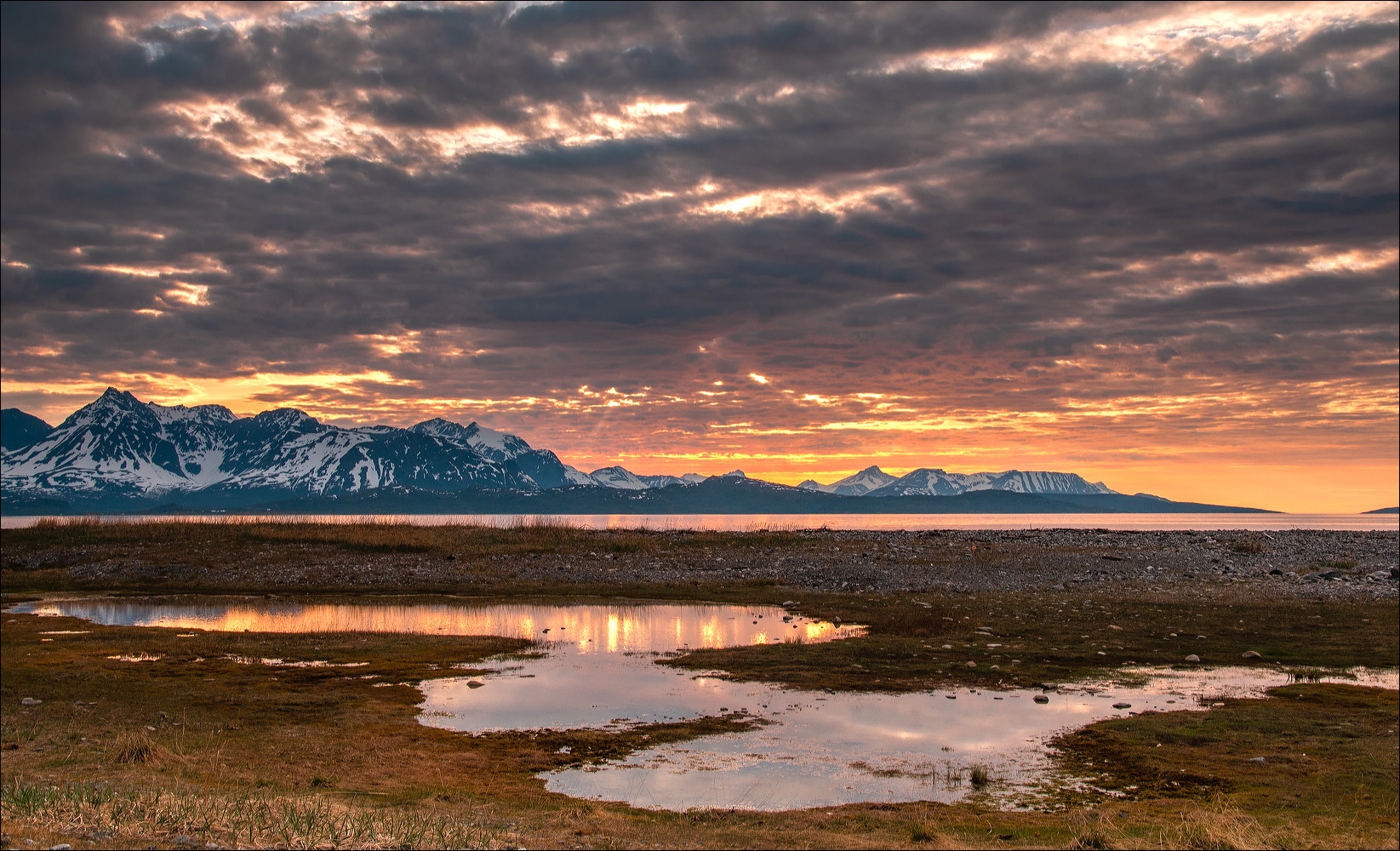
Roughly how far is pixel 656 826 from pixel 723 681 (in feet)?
37.8

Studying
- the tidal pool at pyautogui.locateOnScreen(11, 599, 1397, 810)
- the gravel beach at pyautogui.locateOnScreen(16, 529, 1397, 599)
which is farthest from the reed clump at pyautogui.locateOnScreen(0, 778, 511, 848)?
the gravel beach at pyautogui.locateOnScreen(16, 529, 1397, 599)

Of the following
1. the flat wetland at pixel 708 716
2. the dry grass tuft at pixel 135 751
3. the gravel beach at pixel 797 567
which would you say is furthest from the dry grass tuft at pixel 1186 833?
the gravel beach at pixel 797 567

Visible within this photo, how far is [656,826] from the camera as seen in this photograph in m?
12.0

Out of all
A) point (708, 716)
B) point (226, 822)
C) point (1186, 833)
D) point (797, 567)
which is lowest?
point (708, 716)

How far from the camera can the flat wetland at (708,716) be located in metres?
11.4

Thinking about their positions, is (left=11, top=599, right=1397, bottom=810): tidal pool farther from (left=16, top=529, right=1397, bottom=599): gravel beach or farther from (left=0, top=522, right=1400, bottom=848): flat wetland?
(left=16, top=529, right=1397, bottom=599): gravel beach

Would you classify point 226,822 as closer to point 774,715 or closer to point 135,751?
point 135,751

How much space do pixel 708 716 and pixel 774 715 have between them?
141 centimetres

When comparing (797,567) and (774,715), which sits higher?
(797,567)

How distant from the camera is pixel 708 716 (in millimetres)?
19422

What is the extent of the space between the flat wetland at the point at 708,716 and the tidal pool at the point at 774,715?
2.01ft

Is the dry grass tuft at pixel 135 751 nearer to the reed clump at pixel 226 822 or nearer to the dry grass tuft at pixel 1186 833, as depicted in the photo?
the reed clump at pixel 226 822

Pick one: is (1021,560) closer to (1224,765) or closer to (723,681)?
(723,681)

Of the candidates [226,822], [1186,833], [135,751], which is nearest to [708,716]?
[1186,833]
